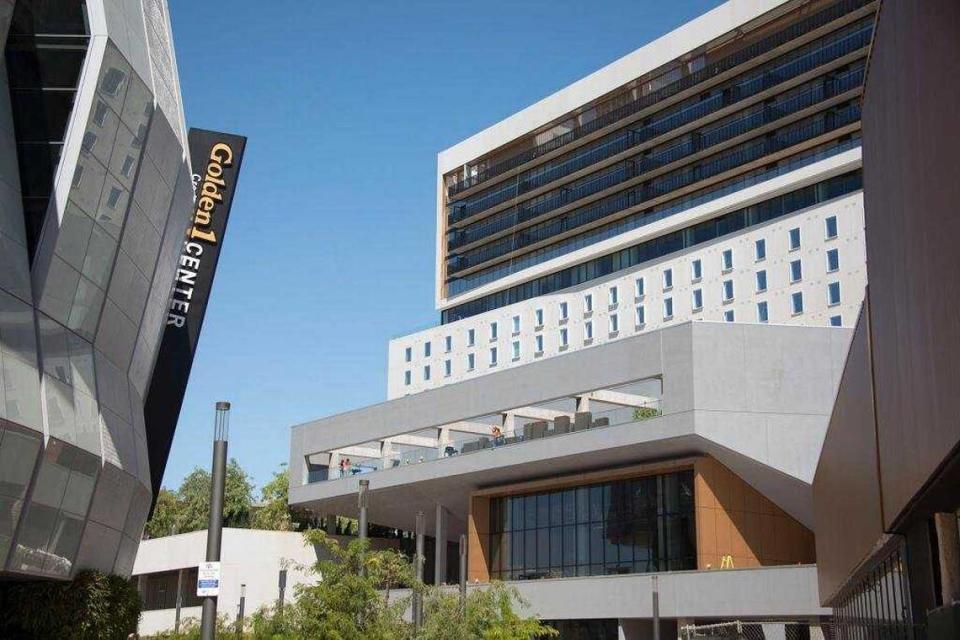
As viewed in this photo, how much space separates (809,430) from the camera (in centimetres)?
4334

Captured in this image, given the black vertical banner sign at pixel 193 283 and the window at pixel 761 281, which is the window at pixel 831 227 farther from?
the black vertical banner sign at pixel 193 283

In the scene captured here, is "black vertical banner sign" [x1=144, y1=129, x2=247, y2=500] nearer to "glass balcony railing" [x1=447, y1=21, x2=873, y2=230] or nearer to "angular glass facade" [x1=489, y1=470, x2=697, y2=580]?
"angular glass facade" [x1=489, y1=470, x2=697, y2=580]

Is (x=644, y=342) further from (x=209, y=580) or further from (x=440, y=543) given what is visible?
(x=209, y=580)

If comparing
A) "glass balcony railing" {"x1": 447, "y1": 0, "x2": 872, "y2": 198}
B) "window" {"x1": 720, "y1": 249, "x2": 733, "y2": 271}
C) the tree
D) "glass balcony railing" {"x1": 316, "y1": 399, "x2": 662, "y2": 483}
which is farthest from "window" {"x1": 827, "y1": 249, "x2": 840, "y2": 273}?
the tree

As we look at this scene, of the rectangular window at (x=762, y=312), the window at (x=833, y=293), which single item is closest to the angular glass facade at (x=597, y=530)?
the window at (x=833, y=293)

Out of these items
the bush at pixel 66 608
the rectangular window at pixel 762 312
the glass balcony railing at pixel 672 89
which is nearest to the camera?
the bush at pixel 66 608

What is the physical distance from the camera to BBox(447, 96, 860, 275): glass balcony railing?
7531 centimetres

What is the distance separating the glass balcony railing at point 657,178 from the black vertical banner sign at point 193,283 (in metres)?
44.3

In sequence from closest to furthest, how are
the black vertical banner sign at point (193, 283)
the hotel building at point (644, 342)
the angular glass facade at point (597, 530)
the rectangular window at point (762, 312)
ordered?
the black vertical banner sign at point (193, 283) → the hotel building at point (644, 342) → the angular glass facade at point (597, 530) → the rectangular window at point (762, 312)

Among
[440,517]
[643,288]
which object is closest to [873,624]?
[440,517]

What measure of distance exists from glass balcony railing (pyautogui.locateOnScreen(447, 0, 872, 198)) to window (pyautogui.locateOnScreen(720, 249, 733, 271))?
13.5 meters

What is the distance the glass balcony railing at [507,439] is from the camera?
45562 millimetres

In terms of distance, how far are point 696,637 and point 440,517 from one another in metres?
23.3

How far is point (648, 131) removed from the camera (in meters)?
88.1
